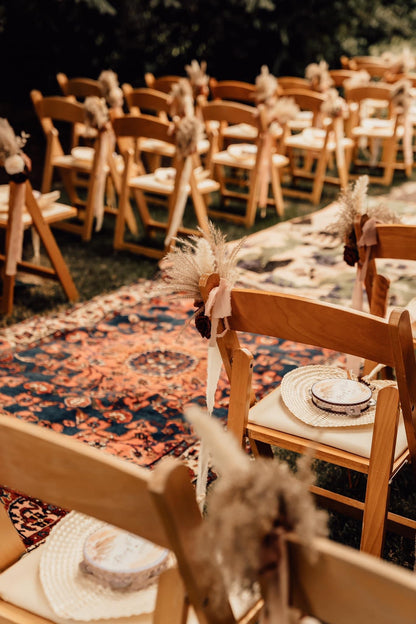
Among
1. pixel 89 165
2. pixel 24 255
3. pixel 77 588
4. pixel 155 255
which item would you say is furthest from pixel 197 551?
pixel 89 165

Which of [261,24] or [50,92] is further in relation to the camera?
[261,24]

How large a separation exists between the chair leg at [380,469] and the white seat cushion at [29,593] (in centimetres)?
A: 68

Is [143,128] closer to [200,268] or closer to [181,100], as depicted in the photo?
[181,100]

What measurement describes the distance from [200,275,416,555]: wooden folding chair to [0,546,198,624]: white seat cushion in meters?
0.52

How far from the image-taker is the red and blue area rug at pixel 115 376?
290 centimetres

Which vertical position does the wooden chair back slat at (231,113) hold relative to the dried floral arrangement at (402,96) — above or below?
below

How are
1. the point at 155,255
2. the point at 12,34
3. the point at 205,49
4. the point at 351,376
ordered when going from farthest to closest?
the point at 205,49
the point at 12,34
the point at 155,255
the point at 351,376

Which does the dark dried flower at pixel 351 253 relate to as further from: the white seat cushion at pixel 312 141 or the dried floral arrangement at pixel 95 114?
the white seat cushion at pixel 312 141

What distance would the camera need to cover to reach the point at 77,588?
1.40 m

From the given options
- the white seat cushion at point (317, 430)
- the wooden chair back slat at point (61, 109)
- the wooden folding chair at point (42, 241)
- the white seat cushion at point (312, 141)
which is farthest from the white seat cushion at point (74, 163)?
the white seat cushion at point (317, 430)

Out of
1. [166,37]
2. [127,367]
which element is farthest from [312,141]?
[166,37]

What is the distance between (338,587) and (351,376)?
59.2 inches

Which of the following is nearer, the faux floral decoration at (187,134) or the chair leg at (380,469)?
the chair leg at (380,469)

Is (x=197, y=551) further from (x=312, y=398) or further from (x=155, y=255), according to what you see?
(x=155, y=255)
